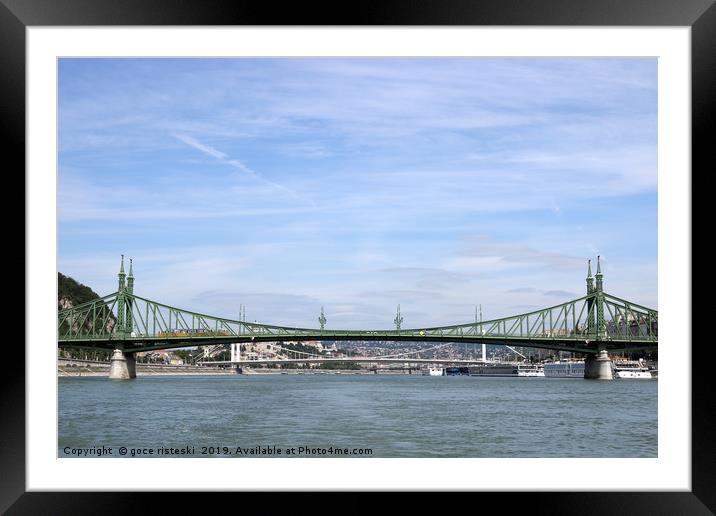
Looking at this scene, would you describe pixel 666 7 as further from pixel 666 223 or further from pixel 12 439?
pixel 12 439

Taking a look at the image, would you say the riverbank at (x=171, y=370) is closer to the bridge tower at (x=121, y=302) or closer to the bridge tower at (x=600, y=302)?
the bridge tower at (x=121, y=302)

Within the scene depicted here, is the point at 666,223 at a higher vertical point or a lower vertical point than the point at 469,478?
higher

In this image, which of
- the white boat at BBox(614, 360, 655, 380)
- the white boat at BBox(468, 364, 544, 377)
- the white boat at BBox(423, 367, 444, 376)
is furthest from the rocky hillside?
the white boat at BBox(423, 367, 444, 376)

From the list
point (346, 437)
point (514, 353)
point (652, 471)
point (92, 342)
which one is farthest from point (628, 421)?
point (514, 353)

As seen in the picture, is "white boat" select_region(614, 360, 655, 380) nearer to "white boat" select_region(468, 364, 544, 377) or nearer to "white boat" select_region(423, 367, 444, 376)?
"white boat" select_region(468, 364, 544, 377)

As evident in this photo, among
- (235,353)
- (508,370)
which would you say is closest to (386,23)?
(235,353)

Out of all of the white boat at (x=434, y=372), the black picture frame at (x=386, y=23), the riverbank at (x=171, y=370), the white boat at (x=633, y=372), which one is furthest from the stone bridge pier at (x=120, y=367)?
the white boat at (x=434, y=372)
